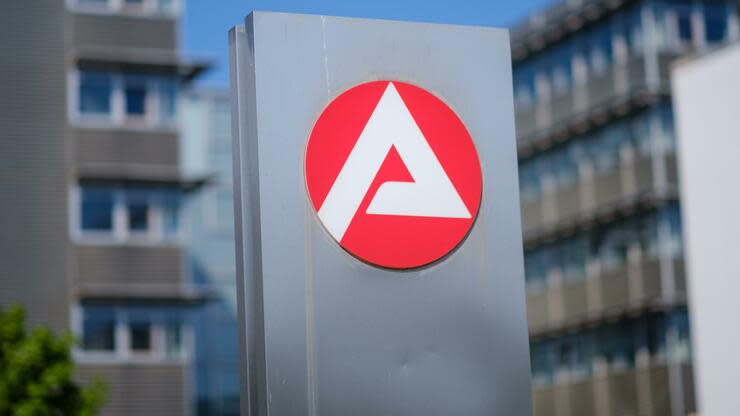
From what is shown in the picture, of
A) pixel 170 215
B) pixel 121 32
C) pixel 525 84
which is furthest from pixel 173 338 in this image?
pixel 525 84

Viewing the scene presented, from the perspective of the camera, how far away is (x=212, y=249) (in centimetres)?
4597

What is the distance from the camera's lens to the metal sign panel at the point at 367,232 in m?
4.58

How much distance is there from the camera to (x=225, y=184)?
47.8 meters

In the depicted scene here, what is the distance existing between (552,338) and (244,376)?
42.3 meters

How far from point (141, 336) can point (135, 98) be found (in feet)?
17.8

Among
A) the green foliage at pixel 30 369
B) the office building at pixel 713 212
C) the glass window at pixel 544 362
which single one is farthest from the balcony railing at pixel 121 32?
the glass window at pixel 544 362

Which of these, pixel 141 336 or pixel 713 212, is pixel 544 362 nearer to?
pixel 713 212

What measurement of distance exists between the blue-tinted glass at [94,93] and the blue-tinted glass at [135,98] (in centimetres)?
43

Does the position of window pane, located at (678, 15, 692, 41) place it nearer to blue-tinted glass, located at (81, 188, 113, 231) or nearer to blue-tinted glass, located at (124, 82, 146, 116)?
blue-tinted glass, located at (124, 82, 146, 116)

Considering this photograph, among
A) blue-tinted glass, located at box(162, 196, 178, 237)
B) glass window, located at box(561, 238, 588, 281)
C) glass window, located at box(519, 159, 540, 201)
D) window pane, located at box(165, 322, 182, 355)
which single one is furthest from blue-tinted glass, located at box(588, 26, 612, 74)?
window pane, located at box(165, 322, 182, 355)

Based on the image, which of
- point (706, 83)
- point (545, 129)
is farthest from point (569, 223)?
point (706, 83)

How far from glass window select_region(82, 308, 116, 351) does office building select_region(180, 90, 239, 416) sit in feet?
21.9

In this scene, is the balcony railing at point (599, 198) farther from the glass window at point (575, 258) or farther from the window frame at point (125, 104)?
the window frame at point (125, 104)

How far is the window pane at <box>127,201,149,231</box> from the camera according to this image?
122 ft
